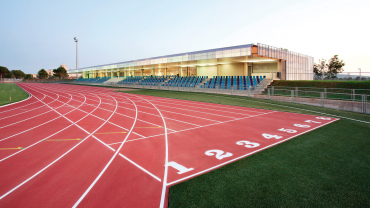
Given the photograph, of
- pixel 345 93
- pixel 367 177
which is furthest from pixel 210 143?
pixel 345 93

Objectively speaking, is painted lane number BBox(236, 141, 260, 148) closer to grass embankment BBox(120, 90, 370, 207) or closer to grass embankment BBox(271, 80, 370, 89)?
grass embankment BBox(120, 90, 370, 207)

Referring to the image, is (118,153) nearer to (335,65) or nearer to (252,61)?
(252,61)

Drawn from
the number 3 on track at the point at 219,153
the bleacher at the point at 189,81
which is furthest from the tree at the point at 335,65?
the number 3 on track at the point at 219,153

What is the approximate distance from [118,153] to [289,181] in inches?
195

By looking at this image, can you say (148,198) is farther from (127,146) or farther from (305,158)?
(305,158)

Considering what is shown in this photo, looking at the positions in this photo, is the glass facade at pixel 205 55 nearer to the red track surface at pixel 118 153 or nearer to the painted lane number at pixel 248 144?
the red track surface at pixel 118 153

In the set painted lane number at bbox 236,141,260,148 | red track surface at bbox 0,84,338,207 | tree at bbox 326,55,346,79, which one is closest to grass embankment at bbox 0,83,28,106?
red track surface at bbox 0,84,338,207

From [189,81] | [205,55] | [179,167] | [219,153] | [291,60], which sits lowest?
[179,167]

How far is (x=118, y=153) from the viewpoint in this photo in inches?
253

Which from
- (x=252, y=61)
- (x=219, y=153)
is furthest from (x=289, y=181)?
(x=252, y=61)

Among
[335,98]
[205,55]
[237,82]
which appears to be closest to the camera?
[335,98]

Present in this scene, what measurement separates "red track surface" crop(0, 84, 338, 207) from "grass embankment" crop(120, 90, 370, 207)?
0.49 m

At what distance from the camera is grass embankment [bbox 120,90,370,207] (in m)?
3.73

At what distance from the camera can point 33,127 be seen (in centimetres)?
998
